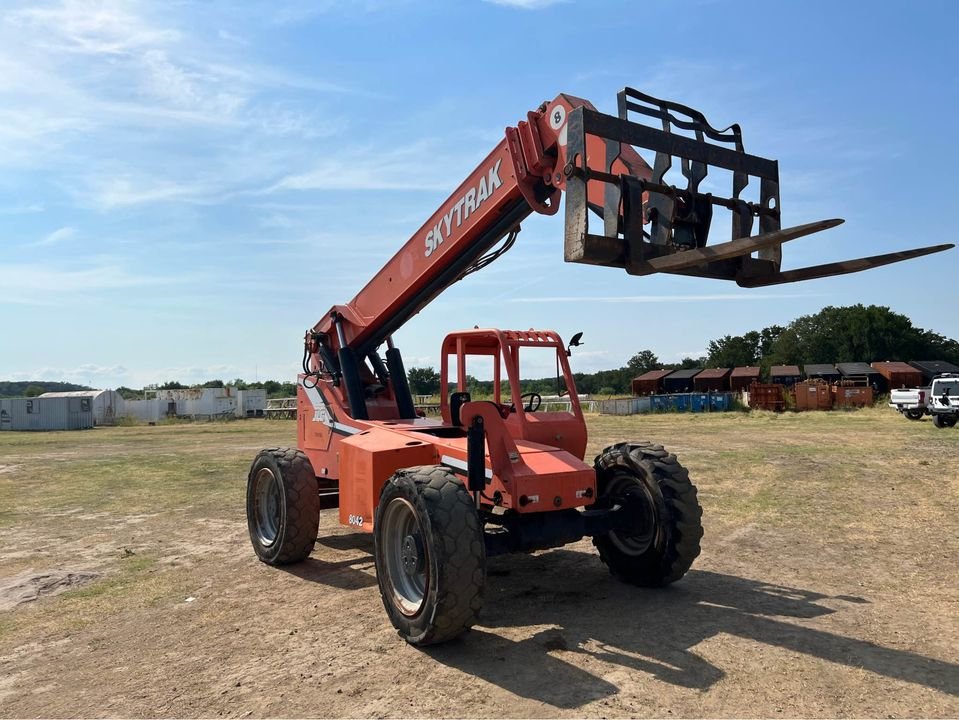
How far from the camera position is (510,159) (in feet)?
22.2

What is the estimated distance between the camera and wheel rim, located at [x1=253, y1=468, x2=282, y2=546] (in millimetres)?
8910

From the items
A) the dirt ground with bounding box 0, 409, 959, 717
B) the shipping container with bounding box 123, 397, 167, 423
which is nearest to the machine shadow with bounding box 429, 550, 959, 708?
the dirt ground with bounding box 0, 409, 959, 717

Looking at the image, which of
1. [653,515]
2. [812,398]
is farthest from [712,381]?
[653,515]

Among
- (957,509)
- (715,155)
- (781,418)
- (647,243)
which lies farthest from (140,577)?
(781,418)

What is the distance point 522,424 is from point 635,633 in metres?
2.23

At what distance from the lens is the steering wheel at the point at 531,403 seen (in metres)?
7.43

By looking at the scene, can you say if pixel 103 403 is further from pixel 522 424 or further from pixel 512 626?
pixel 512 626

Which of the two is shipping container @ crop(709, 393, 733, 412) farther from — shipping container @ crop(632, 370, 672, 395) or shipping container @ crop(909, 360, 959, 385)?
shipping container @ crop(909, 360, 959, 385)

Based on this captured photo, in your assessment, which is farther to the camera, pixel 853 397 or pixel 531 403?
pixel 853 397

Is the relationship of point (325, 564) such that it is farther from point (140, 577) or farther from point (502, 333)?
point (502, 333)

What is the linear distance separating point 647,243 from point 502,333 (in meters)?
2.20

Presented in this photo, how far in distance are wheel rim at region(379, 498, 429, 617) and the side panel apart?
546 millimetres

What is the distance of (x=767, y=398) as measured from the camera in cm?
4725

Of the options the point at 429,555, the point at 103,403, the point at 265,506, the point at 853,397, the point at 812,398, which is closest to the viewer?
the point at 429,555
